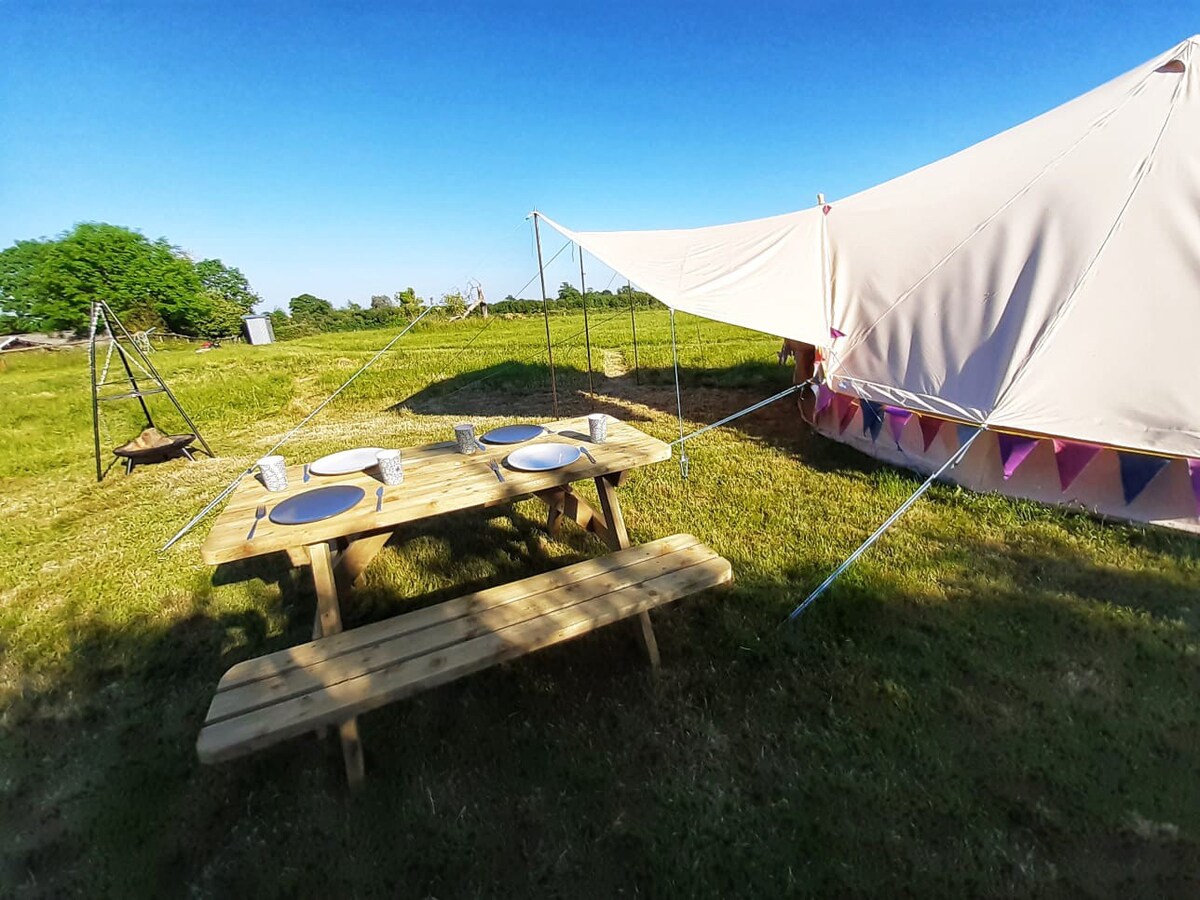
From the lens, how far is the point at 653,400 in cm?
654

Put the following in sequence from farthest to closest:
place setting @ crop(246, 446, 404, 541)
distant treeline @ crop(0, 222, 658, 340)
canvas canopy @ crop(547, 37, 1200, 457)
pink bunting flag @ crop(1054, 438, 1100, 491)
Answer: distant treeline @ crop(0, 222, 658, 340)
pink bunting flag @ crop(1054, 438, 1100, 491)
canvas canopy @ crop(547, 37, 1200, 457)
place setting @ crop(246, 446, 404, 541)

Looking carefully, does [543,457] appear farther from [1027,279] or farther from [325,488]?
[1027,279]

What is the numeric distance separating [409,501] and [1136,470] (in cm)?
363

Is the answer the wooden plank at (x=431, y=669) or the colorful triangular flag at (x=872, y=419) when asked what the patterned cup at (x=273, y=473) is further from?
the colorful triangular flag at (x=872, y=419)

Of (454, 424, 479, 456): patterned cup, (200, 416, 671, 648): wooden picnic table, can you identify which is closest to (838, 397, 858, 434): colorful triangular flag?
(200, 416, 671, 648): wooden picnic table

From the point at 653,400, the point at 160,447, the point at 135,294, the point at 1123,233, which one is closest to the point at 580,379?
the point at 653,400

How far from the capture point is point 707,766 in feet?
5.48

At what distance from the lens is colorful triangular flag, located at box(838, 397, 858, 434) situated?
405 centimetres

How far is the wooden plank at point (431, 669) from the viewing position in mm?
1270

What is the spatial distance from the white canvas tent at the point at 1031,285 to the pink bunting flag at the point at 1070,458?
4.0 inches

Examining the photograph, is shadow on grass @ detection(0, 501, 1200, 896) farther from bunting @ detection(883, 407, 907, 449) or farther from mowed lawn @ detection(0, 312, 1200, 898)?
bunting @ detection(883, 407, 907, 449)

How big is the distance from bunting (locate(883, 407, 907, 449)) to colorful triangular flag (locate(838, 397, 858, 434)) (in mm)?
370

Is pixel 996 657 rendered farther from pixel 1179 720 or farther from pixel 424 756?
pixel 424 756

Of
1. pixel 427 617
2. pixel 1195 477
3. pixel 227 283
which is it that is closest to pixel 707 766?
pixel 427 617
